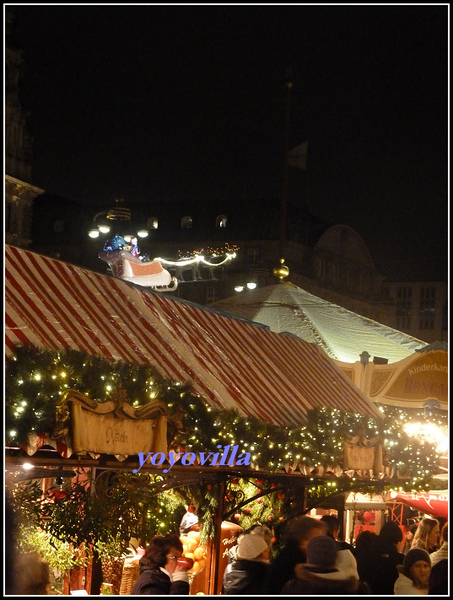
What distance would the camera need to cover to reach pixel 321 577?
18.8 feet

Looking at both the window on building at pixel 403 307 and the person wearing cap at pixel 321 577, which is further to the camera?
the window on building at pixel 403 307

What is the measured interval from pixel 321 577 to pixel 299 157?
20384mm

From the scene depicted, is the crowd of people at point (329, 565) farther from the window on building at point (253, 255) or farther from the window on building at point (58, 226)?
the window on building at point (58, 226)

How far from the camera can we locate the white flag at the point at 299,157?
2506 cm

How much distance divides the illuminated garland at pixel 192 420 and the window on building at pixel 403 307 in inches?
2476

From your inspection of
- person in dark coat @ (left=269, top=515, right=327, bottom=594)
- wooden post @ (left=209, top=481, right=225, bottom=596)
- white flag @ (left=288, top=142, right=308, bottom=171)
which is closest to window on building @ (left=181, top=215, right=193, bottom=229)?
white flag @ (left=288, top=142, right=308, bottom=171)

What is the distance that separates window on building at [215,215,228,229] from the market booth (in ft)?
168

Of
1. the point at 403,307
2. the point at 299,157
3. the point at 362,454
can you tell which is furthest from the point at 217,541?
the point at 403,307

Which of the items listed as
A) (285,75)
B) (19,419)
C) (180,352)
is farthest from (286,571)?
(285,75)

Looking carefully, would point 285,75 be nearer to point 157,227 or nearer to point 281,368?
point 281,368

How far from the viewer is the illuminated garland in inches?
282

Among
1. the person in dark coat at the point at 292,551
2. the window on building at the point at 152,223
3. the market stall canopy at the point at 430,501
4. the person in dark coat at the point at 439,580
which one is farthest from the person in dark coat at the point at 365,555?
the window on building at the point at 152,223

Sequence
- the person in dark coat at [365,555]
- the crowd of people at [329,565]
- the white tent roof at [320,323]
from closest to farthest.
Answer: the crowd of people at [329,565]
the person in dark coat at [365,555]
the white tent roof at [320,323]

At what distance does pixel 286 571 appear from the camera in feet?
23.4
